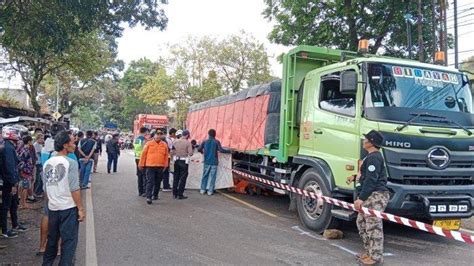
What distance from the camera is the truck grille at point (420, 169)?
564 centimetres

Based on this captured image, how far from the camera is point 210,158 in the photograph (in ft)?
34.8

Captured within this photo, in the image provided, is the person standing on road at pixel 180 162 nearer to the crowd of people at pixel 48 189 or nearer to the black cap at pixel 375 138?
the crowd of people at pixel 48 189

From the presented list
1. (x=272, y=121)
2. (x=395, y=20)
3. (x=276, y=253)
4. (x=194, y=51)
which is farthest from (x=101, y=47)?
(x=276, y=253)

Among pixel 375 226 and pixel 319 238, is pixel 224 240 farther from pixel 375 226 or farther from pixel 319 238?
pixel 375 226

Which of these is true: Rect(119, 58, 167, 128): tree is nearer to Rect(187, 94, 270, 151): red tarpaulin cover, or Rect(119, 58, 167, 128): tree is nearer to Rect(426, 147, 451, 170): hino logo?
Rect(187, 94, 270, 151): red tarpaulin cover

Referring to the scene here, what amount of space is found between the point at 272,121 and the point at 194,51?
3174 cm

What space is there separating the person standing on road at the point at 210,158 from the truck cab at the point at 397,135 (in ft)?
11.6

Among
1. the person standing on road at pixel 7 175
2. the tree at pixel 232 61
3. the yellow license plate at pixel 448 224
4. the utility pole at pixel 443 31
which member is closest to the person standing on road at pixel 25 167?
the person standing on road at pixel 7 175

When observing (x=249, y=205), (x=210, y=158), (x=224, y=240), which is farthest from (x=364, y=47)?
(x=210, y=158)

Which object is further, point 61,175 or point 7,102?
point 7,102

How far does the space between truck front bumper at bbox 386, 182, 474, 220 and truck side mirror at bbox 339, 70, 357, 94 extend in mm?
1452

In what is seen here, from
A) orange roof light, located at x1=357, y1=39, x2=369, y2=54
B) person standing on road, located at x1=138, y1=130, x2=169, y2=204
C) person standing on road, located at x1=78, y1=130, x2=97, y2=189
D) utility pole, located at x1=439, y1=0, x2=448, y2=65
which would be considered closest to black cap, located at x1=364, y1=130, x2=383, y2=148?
orange roof light, located at x1=357, y1=39, x2=369, y2=54

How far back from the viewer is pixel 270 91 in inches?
342

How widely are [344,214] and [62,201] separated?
3.74 m
